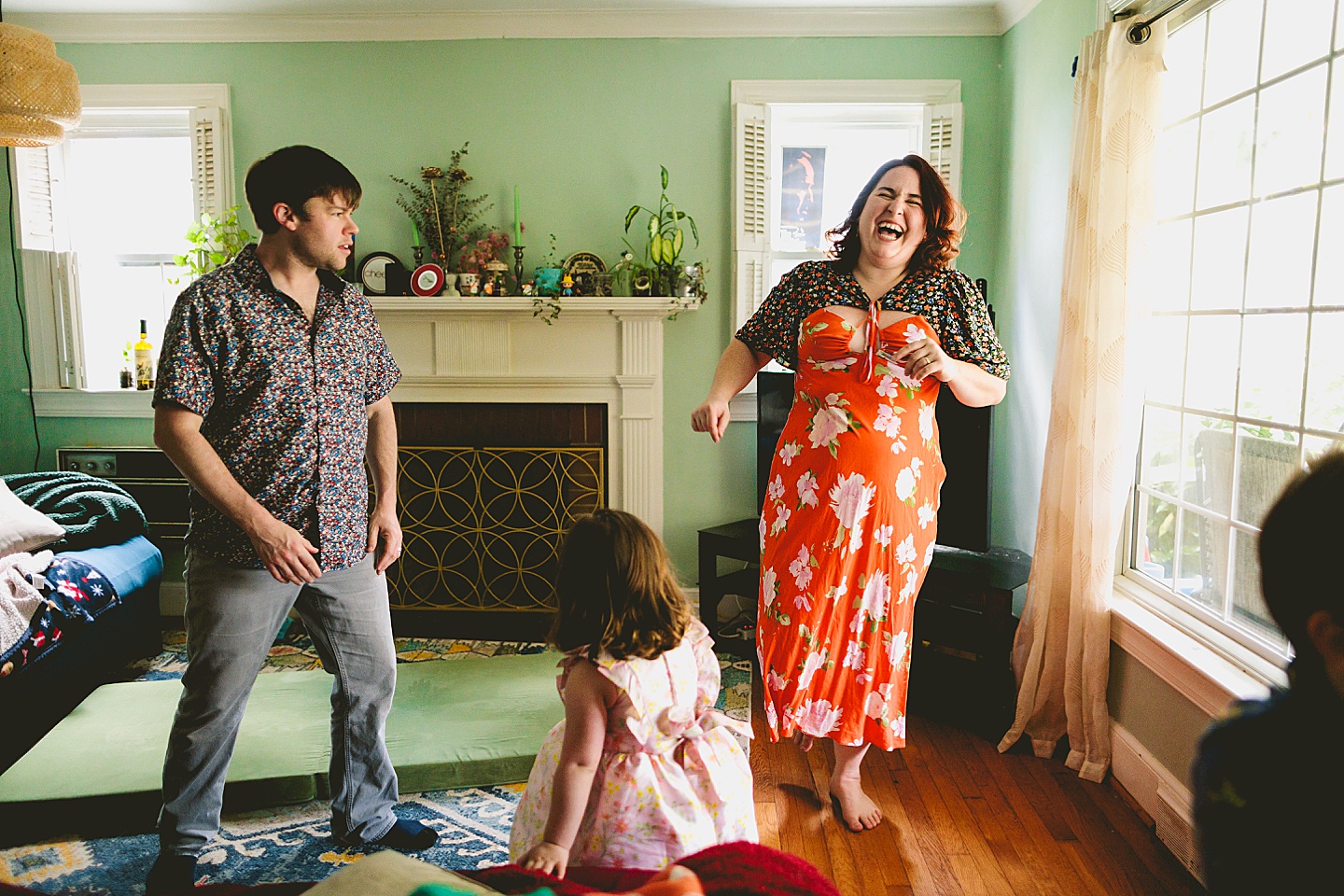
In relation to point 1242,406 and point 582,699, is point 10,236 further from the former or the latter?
point 1242,406

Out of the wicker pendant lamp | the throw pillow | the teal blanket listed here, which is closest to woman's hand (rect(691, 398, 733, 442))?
the wicker pendant lamp

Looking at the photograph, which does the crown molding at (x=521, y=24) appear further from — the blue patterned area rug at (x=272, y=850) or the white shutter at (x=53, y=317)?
the blue patterned area rug at (x=272, y=850)

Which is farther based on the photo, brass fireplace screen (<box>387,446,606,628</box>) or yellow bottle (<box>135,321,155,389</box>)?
yellow bottle (<box>135,321,155,389</box>)

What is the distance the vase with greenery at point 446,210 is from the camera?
3703mm

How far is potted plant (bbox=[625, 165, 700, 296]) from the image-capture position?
362 cm

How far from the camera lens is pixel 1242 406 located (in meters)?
2.12

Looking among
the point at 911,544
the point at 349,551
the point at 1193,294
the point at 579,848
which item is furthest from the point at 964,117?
the point at 579,848

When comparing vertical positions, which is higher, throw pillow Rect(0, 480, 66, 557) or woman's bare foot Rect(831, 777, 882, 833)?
throw pillow Rect(0, 480, 66, 557)

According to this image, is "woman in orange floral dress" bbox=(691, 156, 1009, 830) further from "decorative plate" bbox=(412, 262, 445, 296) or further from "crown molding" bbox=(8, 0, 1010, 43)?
"decorative plate" bbox=(412, 262, 445, 296)

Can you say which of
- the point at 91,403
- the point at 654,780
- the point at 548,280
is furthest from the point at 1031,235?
the point at 91,403

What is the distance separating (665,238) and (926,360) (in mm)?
1924

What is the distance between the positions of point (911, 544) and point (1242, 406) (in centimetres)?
86

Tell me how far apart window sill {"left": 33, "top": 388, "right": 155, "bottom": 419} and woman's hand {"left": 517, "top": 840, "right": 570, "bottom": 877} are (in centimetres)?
341

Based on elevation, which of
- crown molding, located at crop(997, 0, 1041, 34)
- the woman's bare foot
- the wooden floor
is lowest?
the wooden floor
